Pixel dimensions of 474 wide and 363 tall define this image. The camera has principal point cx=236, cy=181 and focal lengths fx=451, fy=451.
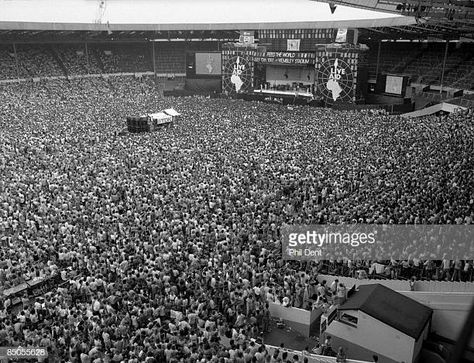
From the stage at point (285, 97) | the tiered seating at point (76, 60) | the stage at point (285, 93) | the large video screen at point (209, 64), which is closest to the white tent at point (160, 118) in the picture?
the stage at point (285, 97)

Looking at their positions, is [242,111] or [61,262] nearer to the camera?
[61,262]

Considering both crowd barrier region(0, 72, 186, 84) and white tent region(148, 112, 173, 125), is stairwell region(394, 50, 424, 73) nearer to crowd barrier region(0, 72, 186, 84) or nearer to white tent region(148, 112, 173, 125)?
white tent region(148, 112, 173, 125)

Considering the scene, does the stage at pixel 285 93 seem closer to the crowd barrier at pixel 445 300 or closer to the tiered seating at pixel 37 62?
the tiered seating at pixel 37 62

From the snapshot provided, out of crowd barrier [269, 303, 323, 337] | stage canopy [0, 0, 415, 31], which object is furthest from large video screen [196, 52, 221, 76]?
crowd barrier [269, 303, 323, 337]

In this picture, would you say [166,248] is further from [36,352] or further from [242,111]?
[242,111]

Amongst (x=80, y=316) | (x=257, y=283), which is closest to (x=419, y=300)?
(x=257, y=283)

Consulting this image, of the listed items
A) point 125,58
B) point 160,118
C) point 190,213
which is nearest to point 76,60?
point 125,58
